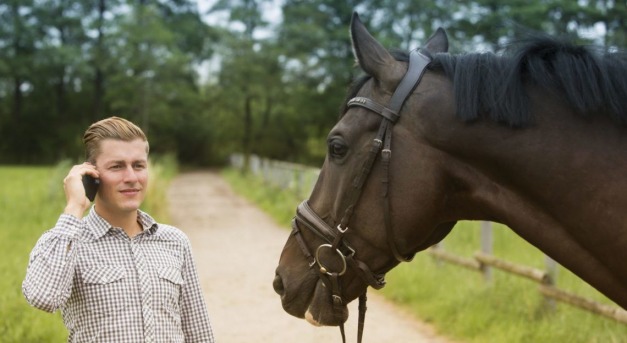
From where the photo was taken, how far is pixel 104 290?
213 cm

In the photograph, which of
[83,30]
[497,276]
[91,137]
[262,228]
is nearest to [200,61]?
[83,30]

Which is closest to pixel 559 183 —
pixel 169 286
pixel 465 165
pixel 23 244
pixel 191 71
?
pixel 465 165

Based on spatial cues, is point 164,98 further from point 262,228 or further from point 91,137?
point 91,137

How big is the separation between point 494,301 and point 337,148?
436 centimetres

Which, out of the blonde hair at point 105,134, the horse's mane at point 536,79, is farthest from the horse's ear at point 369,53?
the blonde hair at point 105,134

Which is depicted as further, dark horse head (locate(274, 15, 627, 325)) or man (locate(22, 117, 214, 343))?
man (locate(22, 117, 214, 343))

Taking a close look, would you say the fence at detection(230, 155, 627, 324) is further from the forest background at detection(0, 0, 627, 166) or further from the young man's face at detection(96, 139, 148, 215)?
the forest background at detection(0, 0, 627, 166)

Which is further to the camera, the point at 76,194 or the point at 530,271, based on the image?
the point at 530,271

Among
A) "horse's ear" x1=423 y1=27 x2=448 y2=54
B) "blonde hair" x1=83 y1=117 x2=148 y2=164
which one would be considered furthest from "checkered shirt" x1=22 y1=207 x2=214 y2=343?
"horse's ear" x1=423 y1=27 x2=448 y2=54

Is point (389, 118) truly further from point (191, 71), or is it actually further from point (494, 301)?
point (191, 71)

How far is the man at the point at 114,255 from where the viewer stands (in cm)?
208

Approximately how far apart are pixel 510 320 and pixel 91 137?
4381mm

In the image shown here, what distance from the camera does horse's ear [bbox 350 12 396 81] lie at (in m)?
2.16

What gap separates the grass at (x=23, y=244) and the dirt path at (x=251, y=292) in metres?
1.47
